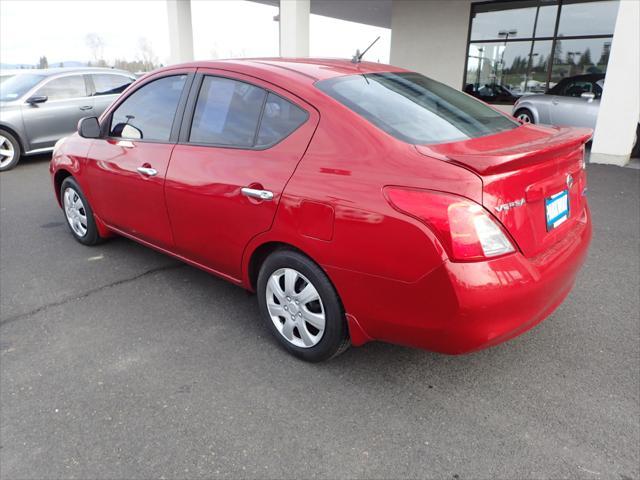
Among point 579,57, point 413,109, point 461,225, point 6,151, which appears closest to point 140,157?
point 413,109

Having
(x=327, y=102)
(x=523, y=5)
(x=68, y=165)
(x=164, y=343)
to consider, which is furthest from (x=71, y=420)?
(x=523, y=5)

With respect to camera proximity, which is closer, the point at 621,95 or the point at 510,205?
the point at 510,205

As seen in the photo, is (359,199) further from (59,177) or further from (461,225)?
(59,177)

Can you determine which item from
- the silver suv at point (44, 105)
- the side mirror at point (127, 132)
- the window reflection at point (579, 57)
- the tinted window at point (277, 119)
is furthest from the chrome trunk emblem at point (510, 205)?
the window reflection at point (579, 57)

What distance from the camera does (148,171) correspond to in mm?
3414

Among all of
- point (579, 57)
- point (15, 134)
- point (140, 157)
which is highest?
point (579, 57)

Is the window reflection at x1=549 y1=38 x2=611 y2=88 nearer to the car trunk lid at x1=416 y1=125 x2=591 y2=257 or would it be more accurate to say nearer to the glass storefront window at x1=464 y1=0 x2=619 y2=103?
the glass storefront window at x1=464 y1=0 x2=619 y2=103

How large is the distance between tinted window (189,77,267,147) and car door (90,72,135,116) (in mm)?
7368

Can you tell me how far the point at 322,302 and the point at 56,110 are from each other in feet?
27.8

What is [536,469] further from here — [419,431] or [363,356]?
[363,356]

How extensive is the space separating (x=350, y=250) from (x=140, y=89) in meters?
2.43

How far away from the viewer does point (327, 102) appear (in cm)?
254

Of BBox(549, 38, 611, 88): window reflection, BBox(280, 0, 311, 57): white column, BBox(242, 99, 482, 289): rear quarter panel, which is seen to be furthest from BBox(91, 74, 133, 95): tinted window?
BBox(549, 38, 611, 88): window reflection

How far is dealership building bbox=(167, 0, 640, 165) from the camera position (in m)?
12.3
